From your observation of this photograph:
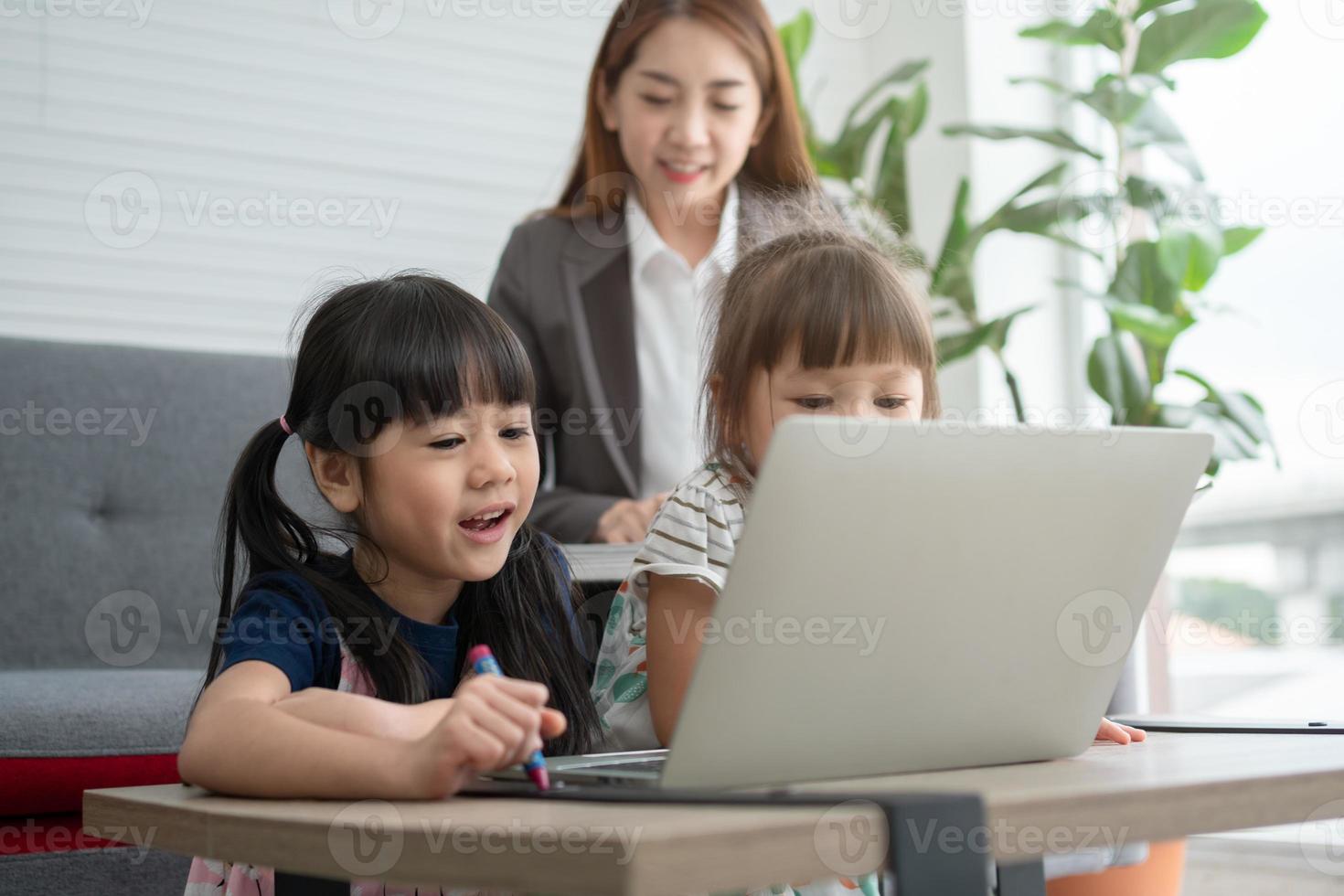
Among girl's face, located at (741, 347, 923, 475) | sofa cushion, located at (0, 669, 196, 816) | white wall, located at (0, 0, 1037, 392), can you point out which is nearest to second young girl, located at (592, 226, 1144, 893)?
girl's face, located at (741, 347, 923, 475)

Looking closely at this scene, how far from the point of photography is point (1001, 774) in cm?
72

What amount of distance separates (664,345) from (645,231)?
19 cm

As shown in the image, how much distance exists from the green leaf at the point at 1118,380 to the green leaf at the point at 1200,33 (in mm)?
541

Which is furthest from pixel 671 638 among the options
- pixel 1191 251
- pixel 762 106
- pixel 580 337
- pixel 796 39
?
pixel 796 39

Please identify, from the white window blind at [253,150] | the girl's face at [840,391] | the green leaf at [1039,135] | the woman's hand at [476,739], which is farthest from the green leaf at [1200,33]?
the woman's hand at [476,739]

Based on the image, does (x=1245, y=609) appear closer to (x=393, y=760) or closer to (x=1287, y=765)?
(x=1287, y=765)

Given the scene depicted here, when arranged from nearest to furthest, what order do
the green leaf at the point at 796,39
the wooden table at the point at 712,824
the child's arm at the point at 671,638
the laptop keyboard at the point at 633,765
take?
the wooden table at the point at 712,824
the laptop keyboard at the point at 633,765
the child's arm at the point at 671,638
the green leaf at the point at 796,39

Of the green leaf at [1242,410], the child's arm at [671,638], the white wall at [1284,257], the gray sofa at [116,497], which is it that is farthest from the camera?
the white wall at [1284,257]

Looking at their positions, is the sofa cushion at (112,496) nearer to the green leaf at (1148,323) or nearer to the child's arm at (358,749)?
the child's arm at (358,749)

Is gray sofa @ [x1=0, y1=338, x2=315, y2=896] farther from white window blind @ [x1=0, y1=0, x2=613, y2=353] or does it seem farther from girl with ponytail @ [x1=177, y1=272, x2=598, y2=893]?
girl with ponytail @ [x1=177, y1=272, x2=598, y2=893]

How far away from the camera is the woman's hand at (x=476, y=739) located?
2.16 ft

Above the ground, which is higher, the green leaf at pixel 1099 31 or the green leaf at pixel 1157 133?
the green leaf at pixel 1099 31

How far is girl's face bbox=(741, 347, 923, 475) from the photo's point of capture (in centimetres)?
117

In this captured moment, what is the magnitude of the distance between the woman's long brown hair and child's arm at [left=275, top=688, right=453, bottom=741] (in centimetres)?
153
